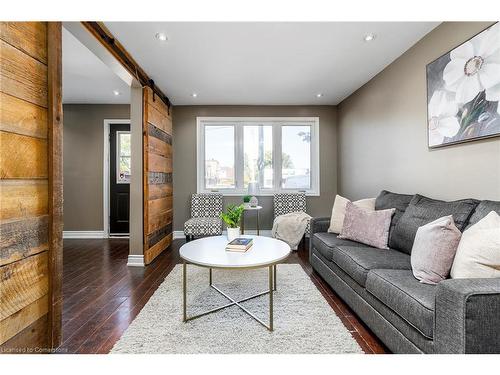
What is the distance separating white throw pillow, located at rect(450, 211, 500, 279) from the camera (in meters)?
1.28

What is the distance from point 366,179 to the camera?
386 centimetres

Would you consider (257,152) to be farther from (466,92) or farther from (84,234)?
(84,234)

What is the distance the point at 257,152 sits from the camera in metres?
5.02

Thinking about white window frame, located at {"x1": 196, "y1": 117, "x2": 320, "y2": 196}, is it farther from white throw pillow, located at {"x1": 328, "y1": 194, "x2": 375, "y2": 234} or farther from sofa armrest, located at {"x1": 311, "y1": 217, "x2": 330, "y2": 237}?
white throw pillow, located at {"x1": 328, "y1": 194, "x2": 375, "y2": 234}

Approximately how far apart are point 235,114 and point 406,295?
4216 millimetres

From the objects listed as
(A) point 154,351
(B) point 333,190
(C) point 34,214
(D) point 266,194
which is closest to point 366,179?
(B) point 333,190

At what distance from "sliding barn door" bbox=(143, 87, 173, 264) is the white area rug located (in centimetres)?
115

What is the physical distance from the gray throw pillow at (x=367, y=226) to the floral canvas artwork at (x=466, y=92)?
85 cm

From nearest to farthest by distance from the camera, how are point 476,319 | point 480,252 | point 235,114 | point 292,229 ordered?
1. point 476,319
2. point 480,252
3. point 292,229
4. point 235,114

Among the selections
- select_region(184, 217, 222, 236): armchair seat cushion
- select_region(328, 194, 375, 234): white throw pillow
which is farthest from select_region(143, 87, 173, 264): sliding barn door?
select_region(328, 194, 375, 234): white throw pillow

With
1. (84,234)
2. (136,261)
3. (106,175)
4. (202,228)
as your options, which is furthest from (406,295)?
(84,234)

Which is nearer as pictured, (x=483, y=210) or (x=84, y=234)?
(x=483, y=210)

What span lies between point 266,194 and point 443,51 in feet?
10.9

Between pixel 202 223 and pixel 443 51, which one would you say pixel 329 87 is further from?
pixel 202 223
